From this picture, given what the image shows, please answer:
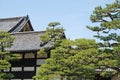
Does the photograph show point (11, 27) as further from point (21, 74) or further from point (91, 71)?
point (91, 71)

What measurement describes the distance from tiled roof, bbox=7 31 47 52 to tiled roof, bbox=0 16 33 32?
3402mm

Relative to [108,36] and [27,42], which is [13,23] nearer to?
[27,42]

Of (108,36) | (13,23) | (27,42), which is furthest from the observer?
(13,23)

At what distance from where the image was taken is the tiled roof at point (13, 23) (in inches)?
1442

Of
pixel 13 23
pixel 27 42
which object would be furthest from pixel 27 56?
pixel 13 23

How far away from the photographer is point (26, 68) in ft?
97.9

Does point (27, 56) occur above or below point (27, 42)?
below

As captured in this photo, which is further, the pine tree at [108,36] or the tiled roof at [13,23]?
the tiled roof at [13,23]

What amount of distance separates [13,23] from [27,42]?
7592mm

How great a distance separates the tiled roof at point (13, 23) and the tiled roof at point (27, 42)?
134 inches

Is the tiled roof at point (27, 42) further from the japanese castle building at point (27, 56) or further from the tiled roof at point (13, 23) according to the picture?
the tiled roof at point (13, 23)

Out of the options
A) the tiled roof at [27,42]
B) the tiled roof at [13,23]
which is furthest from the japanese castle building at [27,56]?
the tiled roof at [13,23]

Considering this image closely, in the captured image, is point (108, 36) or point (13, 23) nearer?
point (108, 36)

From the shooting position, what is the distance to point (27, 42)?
31.2m
